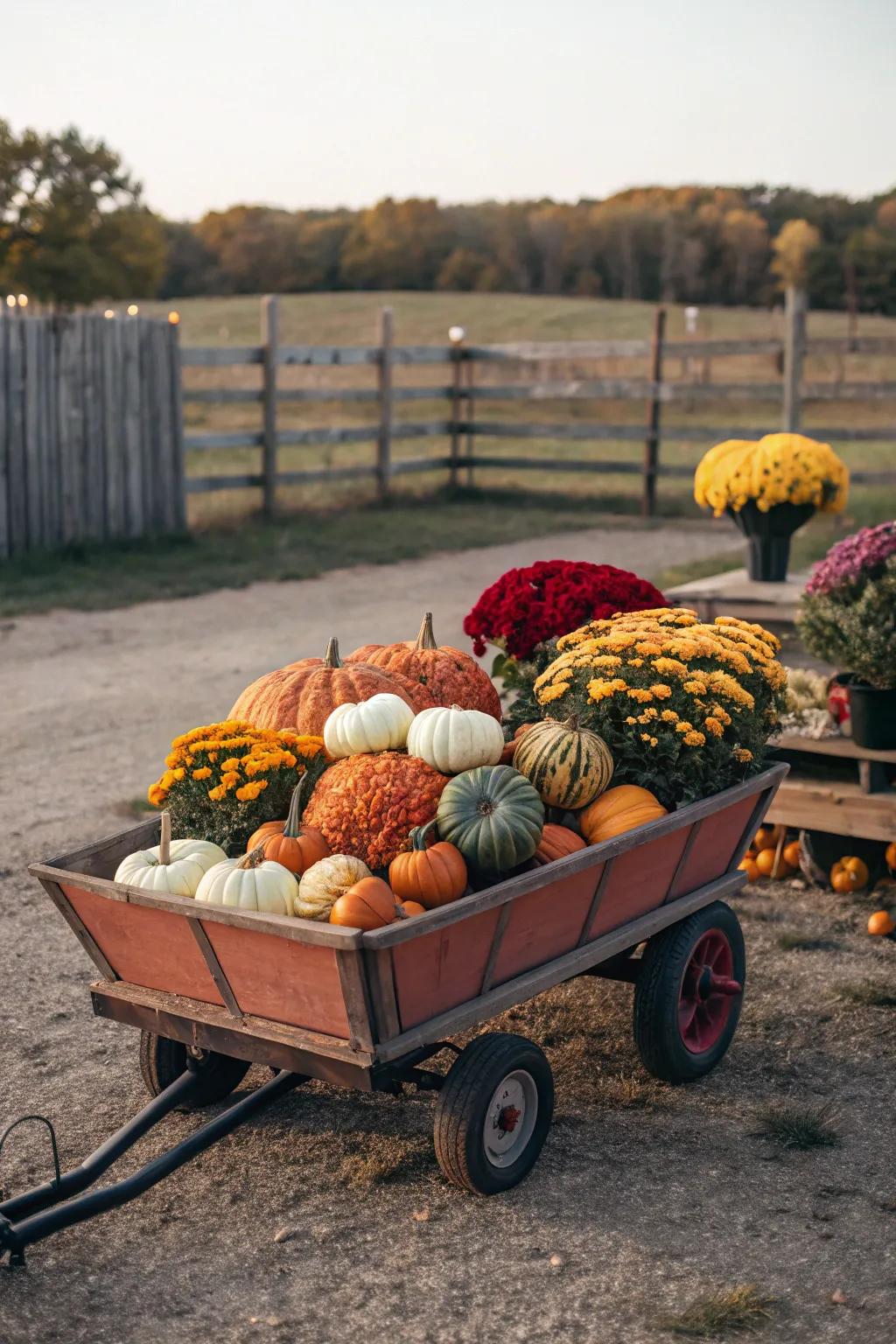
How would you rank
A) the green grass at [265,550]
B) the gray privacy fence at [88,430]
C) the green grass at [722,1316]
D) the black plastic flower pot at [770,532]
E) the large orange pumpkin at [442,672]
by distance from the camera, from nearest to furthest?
the green grass at [722,1316]
the large orange pumpkin at [442,672]
the black plastic flower pot at [770,532]
the green grass at [265,550]
the gray privacy fence at [88,430]

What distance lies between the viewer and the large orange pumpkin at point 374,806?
3.20 meters

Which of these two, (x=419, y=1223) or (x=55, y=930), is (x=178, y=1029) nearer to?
(x=419, y=1223)

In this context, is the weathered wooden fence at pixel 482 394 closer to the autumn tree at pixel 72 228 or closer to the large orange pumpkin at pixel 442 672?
the large orange pumpkin at pixel 442 672

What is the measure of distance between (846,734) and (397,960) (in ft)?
9.82

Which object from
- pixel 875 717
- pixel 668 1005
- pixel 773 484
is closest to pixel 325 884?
pixel 668 1005

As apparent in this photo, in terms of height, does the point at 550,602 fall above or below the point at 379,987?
above

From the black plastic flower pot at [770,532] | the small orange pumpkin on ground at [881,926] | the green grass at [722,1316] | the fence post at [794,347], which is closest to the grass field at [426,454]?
the fence post at [794,347]

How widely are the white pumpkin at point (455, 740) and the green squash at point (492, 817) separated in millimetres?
125

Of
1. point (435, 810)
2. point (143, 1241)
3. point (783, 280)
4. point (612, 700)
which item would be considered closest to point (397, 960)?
point (435, 810)

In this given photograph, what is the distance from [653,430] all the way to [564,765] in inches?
515

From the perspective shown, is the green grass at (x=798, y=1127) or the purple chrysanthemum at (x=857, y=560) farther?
the purple chrysanthemum at (x=857, y=560)

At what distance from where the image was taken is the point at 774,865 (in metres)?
5.30

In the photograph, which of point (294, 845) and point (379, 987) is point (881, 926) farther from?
point (379, 987)

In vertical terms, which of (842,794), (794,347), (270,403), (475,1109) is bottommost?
(475,1109)
